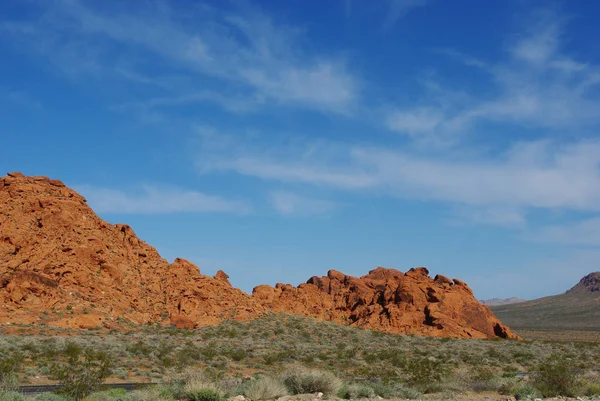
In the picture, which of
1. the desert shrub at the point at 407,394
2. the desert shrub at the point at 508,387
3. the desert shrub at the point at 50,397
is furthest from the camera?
the desert shrub at the point at 508,387

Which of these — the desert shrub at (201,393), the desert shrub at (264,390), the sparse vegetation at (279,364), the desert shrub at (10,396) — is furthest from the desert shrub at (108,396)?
the desert shrub at (264,390)

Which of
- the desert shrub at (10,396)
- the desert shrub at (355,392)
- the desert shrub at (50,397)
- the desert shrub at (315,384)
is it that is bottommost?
the desert shrub at (355,392)

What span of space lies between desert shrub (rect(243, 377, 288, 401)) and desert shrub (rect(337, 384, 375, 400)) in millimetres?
1896

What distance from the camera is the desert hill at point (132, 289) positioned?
5006 cm

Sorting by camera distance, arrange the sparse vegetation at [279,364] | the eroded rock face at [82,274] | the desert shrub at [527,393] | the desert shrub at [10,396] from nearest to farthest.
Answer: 1. the desert shrub at [10,396]
2. the sparse vegetation at [279,364]
3. the desert shrub at [527,393]
4. the eroded rock face at [82,274]

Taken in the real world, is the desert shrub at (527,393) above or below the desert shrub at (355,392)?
below

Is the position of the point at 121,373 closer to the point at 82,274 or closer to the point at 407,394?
the point at 407,394

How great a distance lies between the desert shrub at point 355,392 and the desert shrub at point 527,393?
519cm

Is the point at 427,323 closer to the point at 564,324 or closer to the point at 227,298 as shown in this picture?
the point at 227,298

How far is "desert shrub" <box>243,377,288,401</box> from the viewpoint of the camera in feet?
A: 53.5

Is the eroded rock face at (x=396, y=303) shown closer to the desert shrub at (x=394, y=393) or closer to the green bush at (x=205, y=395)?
the desert shrub at (x=394, y=393)

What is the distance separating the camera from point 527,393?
18.7m

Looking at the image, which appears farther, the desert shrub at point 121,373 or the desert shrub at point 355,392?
the desert shrub at point 121,373

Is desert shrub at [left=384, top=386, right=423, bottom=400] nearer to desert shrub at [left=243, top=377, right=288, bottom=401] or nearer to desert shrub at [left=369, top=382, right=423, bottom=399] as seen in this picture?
desert shrub at [left=369, top=382, right=423, bottom=399]
